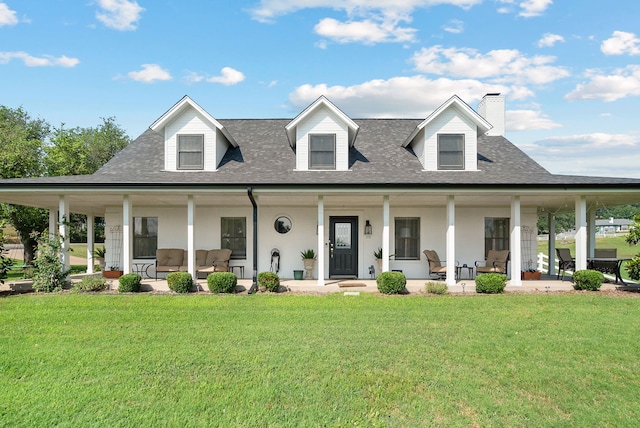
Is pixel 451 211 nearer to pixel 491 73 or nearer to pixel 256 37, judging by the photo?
pixel 491 73

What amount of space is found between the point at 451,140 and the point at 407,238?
3.78 metres

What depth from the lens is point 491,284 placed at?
1218 cm

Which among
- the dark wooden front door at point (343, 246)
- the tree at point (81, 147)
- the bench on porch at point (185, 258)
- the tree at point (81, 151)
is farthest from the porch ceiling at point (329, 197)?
the tree at point (81, 147)

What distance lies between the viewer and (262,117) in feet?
60.0

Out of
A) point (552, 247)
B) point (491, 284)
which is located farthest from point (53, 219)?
point (552, 247)

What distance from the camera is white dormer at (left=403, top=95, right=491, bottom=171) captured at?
14320 millimetres

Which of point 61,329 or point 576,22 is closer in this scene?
point 61,329

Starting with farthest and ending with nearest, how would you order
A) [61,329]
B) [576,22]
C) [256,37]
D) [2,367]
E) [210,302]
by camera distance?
[256,37], [576,22], [210,302], [61,329], [2,367]

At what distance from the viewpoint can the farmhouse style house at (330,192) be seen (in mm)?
12359

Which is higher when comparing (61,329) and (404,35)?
(404,35)

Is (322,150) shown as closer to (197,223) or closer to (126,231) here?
(197,223)

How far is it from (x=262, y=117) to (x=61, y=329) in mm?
12147

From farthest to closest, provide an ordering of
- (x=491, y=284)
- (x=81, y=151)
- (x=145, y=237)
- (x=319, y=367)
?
(x=81, y=151), (x=145, y=237), (x=491, y=284), (x=319, y=367)

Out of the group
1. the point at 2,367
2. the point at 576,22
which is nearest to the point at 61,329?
the point at 2,367
